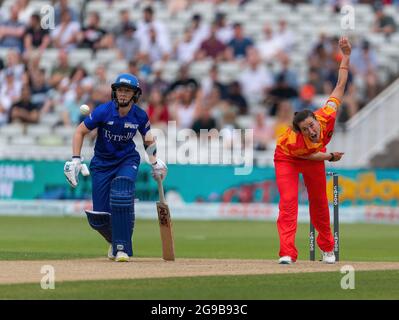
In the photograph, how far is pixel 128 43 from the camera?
29.1 m

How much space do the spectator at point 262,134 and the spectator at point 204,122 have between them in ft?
3.00

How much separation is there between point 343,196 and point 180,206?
11.1 ft

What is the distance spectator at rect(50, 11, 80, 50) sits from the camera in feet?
96.8

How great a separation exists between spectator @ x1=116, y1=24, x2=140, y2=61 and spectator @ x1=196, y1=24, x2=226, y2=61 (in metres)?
1.51

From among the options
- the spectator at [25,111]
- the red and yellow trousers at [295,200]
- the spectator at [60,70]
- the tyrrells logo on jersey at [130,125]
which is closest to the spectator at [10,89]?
the spectator at [25,111]

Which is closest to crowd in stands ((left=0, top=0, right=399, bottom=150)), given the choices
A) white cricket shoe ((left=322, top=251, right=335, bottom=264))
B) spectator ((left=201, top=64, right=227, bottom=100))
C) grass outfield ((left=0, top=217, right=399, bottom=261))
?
spectator ((left=201, top=64, right=227, bottom=100))

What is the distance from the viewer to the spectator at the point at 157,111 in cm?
2647

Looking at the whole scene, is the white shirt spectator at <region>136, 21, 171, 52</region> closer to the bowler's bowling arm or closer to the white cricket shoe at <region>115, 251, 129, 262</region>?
the bowler's bowling arm

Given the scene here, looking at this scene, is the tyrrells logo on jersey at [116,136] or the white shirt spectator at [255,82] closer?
the tyrrells logo on jersey at [116,136]

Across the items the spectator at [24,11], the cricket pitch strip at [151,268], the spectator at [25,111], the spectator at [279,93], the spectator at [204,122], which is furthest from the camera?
the spectator at [24,11]

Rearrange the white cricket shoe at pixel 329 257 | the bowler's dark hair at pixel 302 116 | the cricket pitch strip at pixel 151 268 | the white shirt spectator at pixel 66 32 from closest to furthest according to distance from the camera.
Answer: the cricket pitch strip at pixel 151 268 → the bowler's dark hair at pixel 302 116 → the white cricket shoe at pixel 329 257 → the white shirt spectator at pixel 66 32

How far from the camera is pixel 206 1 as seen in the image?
30422 mm

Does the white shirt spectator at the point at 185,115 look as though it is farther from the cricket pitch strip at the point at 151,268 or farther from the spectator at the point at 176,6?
the cricket pitch strip at the point at 151,268

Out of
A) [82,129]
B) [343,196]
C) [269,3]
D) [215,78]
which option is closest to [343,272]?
[82,129]
